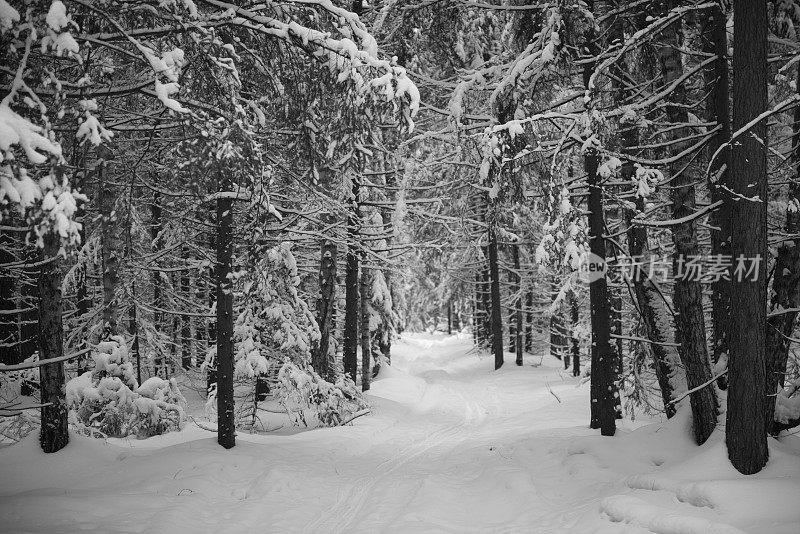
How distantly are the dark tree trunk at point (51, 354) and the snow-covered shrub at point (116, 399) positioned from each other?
156 cm

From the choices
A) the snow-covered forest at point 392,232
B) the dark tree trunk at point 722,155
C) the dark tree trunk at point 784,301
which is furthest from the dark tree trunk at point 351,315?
the dark tree trunk at point 784,301

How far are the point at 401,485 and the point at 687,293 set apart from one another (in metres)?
5.62

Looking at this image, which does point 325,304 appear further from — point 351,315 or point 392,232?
point 392,232

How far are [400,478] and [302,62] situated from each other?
7.01m

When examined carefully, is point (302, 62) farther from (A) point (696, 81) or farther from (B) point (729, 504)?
(A) point (696, 81)

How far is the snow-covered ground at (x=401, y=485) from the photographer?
588 centimetres

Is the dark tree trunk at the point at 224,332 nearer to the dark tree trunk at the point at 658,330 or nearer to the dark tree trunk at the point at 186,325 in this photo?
the dark tree trunk at the point at 658,330

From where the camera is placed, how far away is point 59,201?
13.8ft

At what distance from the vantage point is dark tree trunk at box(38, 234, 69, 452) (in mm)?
7926

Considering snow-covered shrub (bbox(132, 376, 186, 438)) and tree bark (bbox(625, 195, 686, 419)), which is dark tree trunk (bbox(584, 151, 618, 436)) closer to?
tree bark (bbox(625, 195, 686, 419))

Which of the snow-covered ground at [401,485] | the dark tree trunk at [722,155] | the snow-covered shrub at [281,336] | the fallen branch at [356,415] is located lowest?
the fallen branch at [356,415]

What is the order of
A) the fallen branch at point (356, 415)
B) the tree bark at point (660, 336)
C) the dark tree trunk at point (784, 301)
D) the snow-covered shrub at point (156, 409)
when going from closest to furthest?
1. the dark tree trunk at point (784, 301)
2. the tree bark at point (660, 336)
3. the snow-covered shrub at point (156, 409)
4. the fallen branch at point (356, 415)

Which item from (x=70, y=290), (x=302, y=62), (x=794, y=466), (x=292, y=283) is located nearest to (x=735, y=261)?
(x=794, y=466)

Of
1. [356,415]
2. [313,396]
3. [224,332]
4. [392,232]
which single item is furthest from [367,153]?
[356,415]
